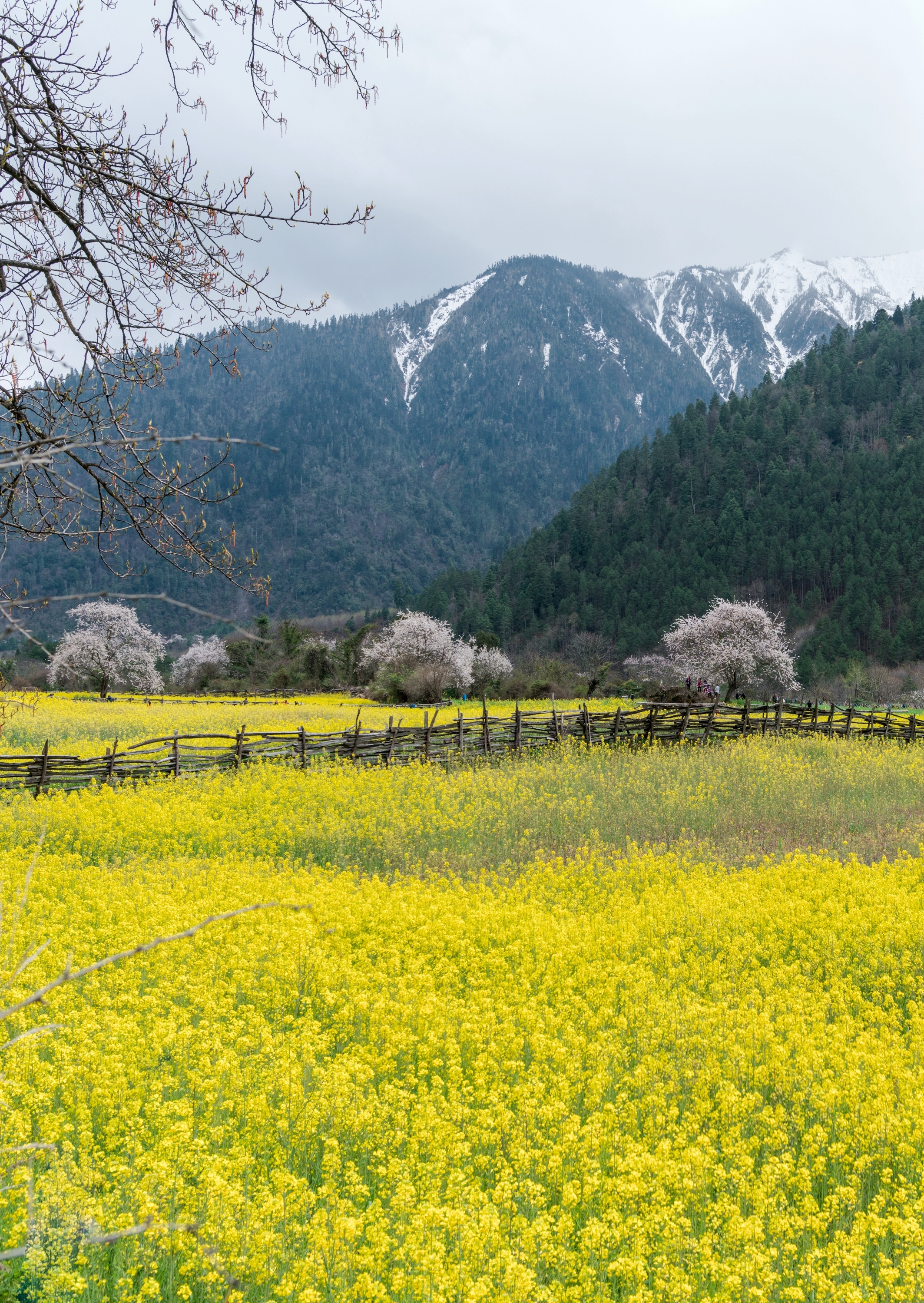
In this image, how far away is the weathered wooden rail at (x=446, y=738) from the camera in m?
15.0

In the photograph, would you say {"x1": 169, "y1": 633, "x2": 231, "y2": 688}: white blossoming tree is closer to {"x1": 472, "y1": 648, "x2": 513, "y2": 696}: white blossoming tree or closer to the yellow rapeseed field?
{"x1": 472, "y1": 648, "x2": 513, "y2": 696}: white blossoming tree

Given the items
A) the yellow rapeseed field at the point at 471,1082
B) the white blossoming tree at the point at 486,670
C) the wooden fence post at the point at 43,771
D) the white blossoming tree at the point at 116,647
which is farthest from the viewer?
the white blossoming tree at the point at 486,670

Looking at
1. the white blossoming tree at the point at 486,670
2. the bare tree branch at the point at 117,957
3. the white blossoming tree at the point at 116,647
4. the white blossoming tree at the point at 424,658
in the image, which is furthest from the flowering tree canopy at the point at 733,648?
the bare tree branch at the point at 117,957

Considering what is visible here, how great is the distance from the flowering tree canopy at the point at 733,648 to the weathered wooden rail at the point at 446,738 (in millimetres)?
15909

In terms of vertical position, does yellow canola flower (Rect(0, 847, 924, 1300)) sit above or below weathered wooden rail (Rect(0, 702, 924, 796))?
below

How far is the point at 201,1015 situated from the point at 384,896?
3.01m

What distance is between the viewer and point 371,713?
116 feet

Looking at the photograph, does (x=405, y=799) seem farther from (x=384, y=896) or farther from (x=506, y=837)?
(x=384, y=896)

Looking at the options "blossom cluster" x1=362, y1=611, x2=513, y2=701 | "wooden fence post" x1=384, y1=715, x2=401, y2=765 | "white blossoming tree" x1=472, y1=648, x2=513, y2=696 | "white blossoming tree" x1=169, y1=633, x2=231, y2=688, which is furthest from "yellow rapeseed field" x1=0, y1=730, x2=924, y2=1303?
"white blossoming tree" x1=169, y1=633, x2=231, y2=688

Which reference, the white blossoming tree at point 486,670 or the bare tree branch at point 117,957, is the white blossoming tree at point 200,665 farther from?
the bare tree branch at point 117,957

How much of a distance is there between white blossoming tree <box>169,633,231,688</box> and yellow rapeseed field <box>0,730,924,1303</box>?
5072 cm

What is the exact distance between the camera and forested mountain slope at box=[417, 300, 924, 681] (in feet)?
249

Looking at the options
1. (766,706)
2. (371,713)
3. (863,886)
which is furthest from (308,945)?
(371,713)

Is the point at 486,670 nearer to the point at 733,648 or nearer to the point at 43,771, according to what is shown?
the point at 733,648
